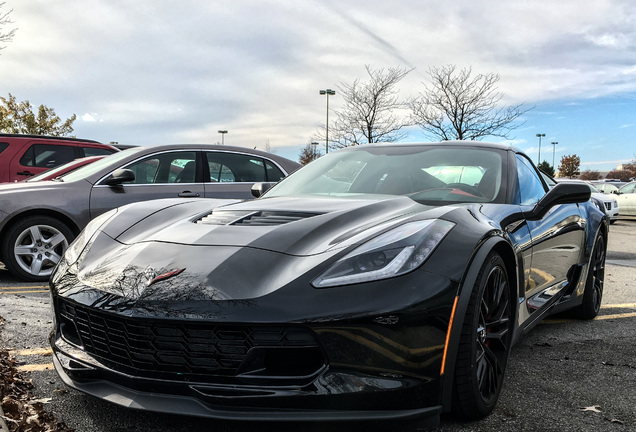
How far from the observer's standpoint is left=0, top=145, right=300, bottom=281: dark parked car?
569cm

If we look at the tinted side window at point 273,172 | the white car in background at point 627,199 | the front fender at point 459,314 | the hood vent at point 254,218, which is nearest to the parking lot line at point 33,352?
the hood vent at point 254,218

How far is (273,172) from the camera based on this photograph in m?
7.06

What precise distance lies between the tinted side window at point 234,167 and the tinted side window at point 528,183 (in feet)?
12.1

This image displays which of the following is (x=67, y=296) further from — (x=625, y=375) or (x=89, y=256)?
(x=625, y=375)

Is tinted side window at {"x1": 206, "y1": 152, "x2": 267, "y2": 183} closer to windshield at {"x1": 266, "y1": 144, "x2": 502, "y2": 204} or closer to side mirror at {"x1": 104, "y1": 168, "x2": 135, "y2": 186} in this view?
side mirror at {"x1": 104, "y1": 168, "x2": 135, "y2": 186}

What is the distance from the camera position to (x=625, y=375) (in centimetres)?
316

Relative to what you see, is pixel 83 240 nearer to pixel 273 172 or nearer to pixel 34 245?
pixel 34 245

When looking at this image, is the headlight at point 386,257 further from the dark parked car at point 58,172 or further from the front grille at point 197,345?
the dark parked car at point 58,172

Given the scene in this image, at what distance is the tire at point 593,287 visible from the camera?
4.44 metres

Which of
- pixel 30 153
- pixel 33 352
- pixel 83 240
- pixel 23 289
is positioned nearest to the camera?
pixel 83 240

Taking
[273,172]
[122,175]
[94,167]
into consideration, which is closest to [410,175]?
[122,175]

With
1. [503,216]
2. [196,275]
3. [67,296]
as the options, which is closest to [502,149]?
[503,216]

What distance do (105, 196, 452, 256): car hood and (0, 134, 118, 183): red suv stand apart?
7059mm

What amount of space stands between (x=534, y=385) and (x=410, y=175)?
4.54ft
